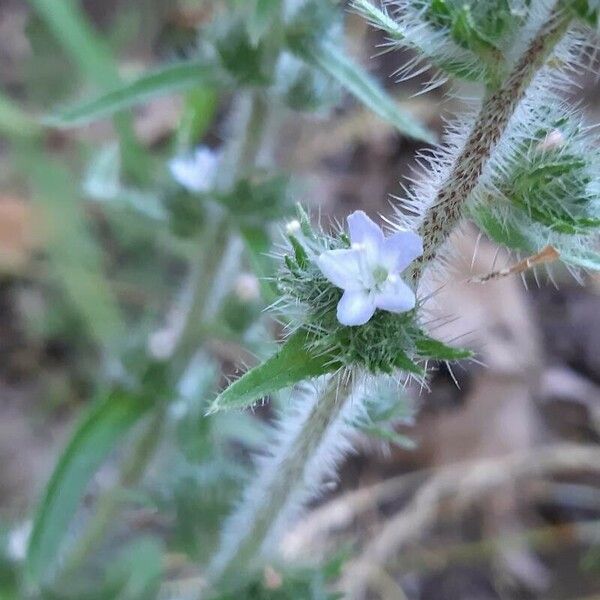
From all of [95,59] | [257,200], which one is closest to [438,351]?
[257,200]

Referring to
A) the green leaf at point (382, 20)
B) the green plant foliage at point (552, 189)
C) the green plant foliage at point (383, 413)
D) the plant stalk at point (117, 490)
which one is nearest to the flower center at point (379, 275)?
the green plant foliage at point (552, 189)

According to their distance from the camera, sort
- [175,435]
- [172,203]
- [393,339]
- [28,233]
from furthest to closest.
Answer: [28,233] < [175,435] < [172,203] < [393,339]

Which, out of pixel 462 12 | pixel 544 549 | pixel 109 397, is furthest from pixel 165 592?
pixel 462 12

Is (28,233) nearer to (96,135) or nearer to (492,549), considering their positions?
(96,135)

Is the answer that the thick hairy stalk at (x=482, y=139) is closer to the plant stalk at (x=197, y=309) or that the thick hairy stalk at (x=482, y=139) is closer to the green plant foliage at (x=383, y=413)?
the green plant foliage at (x=383, y=413)

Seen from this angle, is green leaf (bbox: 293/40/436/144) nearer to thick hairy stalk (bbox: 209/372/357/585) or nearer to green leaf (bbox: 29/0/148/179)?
thick hairy stalk (bbox: 209/372/357/585)

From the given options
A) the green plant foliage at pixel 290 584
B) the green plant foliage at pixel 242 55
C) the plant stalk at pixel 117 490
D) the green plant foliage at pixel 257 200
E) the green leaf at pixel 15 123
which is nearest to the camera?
the green plant foliage at pixel 290 584
